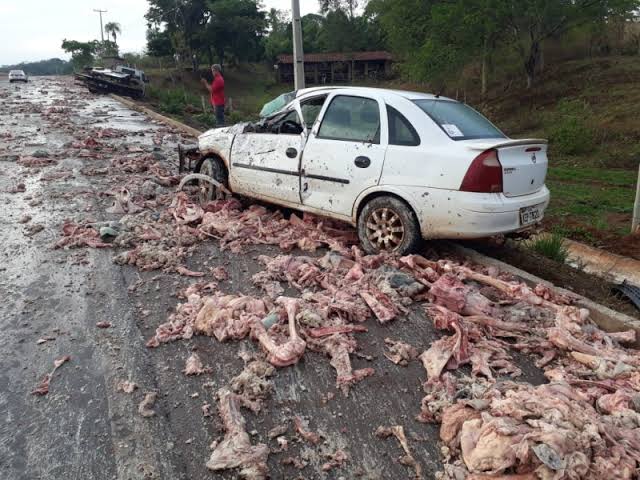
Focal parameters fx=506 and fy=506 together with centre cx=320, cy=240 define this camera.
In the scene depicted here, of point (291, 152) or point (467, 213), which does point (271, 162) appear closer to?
point (291, 152)

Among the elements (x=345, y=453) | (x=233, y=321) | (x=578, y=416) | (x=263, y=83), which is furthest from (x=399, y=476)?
(x=263, y=83)

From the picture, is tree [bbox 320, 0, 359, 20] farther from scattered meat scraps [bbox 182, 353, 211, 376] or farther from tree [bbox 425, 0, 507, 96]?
scattered meat scraps [bbox 182, 353, 211, 376]

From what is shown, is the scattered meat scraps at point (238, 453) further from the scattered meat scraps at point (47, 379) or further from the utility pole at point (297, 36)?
the utility pole at point (297, 36)

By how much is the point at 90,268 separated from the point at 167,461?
126 inches

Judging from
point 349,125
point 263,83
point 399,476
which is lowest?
point 399,476

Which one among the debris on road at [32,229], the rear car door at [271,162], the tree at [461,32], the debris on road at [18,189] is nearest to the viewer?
the rear car door at [271,162]

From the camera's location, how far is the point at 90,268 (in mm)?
5344

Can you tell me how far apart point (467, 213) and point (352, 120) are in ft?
5.68

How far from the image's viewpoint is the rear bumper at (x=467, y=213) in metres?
4.72

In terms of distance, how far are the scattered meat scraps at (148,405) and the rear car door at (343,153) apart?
120 inches

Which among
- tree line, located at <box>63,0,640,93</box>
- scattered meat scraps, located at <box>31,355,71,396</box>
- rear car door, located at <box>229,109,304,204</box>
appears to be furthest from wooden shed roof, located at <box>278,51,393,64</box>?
scattered meat scraps, located at <box>31,355,71,396</box>

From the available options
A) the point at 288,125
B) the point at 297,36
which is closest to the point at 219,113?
the point at 297,36

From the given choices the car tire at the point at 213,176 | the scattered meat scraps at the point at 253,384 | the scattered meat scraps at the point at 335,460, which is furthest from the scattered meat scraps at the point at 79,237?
the scattered meat scraps at the point at 335,460

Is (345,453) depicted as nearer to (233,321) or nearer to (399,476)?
(399,476)
